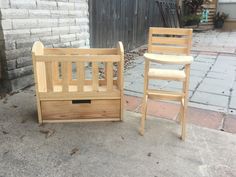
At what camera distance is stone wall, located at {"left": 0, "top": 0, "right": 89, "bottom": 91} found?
282 cm

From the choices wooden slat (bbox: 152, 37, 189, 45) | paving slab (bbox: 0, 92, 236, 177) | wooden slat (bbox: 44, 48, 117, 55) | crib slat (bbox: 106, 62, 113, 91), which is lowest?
paving slab (bbox: 0, 92, 236, 177)

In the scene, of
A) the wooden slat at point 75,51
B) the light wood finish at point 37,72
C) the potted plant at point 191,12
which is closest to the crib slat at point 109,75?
the wooden slat at point 75,51

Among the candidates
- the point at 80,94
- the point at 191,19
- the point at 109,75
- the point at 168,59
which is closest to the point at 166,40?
the point at 168,59

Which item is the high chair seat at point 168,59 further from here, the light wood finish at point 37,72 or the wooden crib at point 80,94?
the light wood finish at point 37,72

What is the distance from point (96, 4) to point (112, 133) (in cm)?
295

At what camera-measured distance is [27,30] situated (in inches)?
120

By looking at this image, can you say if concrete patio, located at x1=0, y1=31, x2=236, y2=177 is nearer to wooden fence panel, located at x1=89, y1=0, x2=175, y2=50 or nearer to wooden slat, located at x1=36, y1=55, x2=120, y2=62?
wooden slat, located at x1=36, y1=55, x2=120, y2=62

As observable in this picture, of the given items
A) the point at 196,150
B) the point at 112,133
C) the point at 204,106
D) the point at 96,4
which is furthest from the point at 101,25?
the point at 196,150

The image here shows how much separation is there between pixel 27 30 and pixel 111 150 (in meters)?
1.94

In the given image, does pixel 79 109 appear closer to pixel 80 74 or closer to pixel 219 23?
pixel 80 74

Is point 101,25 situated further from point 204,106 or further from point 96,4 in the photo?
point 204,106

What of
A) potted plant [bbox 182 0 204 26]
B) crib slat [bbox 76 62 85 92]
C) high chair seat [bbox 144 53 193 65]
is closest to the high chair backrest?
high chair seat [bbox 144 53 193 65]

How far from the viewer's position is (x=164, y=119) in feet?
8.23

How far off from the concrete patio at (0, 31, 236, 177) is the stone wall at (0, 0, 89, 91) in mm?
290
